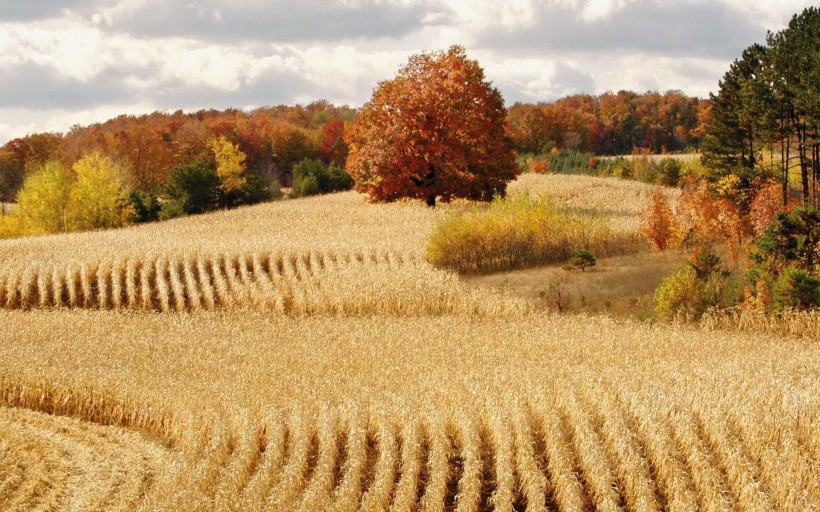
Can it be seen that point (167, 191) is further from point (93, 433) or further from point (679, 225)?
point (93, 433)

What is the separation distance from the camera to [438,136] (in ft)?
155

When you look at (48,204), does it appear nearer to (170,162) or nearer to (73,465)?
(170,162)

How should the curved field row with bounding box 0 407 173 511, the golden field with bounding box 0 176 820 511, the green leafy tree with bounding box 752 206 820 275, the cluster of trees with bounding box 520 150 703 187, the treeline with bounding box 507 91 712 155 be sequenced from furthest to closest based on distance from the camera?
the treeline with bounding box 507 91 712 155 < the cluster of trees with bounding box 520 150 703 187 < the green leafy tree with bounding box 752 206 820 275 < the curved field row with bounding box 0 407 173 511 < the golden field with bounding box 0 176 820 511

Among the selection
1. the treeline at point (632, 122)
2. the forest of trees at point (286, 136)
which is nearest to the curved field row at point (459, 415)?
the forest of trees at point (286, 136)

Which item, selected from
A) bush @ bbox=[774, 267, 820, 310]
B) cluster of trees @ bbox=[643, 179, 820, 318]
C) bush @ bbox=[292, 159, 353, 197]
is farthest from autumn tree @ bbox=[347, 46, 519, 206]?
bush @ bbox=[774, 267, 820, 310]

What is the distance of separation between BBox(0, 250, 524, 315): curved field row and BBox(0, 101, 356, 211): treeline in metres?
49.0

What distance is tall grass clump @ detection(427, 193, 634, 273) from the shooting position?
33.2m

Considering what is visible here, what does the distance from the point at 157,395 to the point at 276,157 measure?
274 ft

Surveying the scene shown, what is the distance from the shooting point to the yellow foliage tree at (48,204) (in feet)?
192

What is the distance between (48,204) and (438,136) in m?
29.9

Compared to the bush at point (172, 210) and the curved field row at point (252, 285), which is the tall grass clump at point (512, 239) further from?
the bush at point (172, 210)

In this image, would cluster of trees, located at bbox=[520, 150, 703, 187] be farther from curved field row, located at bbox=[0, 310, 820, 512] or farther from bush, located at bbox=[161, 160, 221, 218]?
curved field row, located at bbox=[0, 310, 820, 512]

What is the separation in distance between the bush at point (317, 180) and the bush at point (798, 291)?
50.5 meters

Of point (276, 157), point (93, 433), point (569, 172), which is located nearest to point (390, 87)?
point (569, 172)
